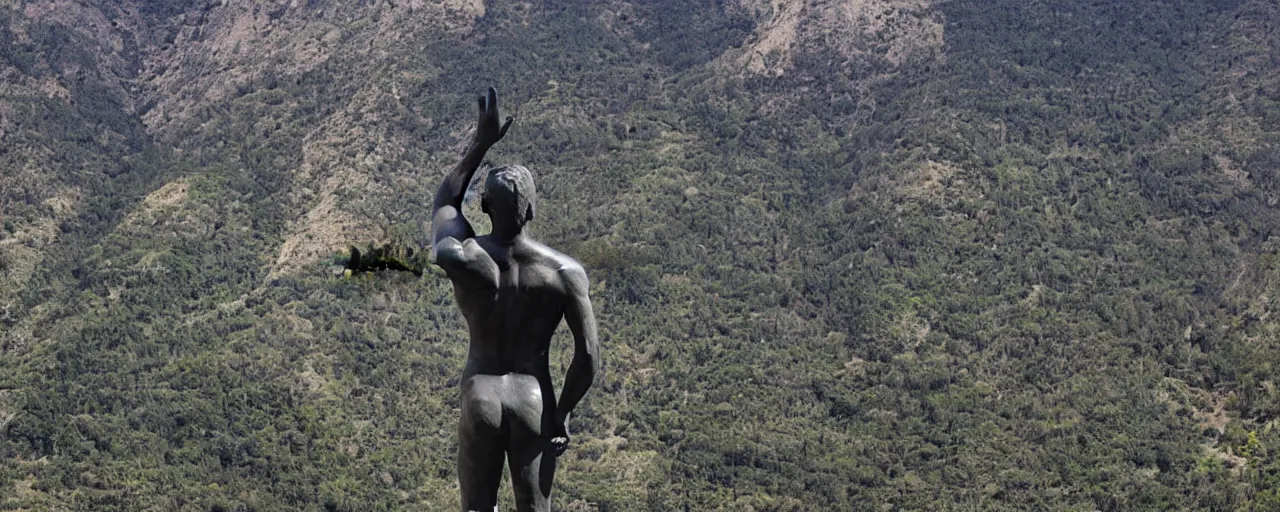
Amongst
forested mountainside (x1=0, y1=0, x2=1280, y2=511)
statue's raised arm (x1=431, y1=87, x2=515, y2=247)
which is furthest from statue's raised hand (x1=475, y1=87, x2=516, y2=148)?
forested mountainside (x1=0, y1=0, x2=1280, y2=511)

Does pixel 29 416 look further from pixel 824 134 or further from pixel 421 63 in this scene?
pixel 824 134

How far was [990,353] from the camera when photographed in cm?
4934

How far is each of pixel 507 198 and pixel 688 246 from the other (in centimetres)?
4660

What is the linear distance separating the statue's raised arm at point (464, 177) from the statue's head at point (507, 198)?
15cm

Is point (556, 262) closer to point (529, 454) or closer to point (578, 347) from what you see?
point (578, 347)

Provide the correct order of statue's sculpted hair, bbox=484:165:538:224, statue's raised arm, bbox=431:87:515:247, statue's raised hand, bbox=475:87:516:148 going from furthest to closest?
statue's raised hand, bbox=475:87:516:148
statue's raised arm, bbox=431:87:515:247
statue's sculpted hair, bbox=484:165:538:224

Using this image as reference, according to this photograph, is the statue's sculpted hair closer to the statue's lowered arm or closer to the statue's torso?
the statue's torso

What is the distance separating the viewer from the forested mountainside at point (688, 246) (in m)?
45.2

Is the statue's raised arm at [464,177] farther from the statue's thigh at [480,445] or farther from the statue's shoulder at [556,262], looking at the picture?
the statue's thigh at [480,445]

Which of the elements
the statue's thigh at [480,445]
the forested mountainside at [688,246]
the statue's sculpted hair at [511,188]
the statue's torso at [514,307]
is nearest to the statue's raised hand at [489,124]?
the statue's sculpted hair at [511,188]

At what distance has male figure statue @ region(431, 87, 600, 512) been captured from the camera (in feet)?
27.3

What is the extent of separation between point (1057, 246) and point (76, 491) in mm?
27667

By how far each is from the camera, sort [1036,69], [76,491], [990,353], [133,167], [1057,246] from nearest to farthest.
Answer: [76,491], [990,353], [1057,246], [133,167], [1036,69]

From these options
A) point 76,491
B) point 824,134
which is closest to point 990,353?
point 824,134
